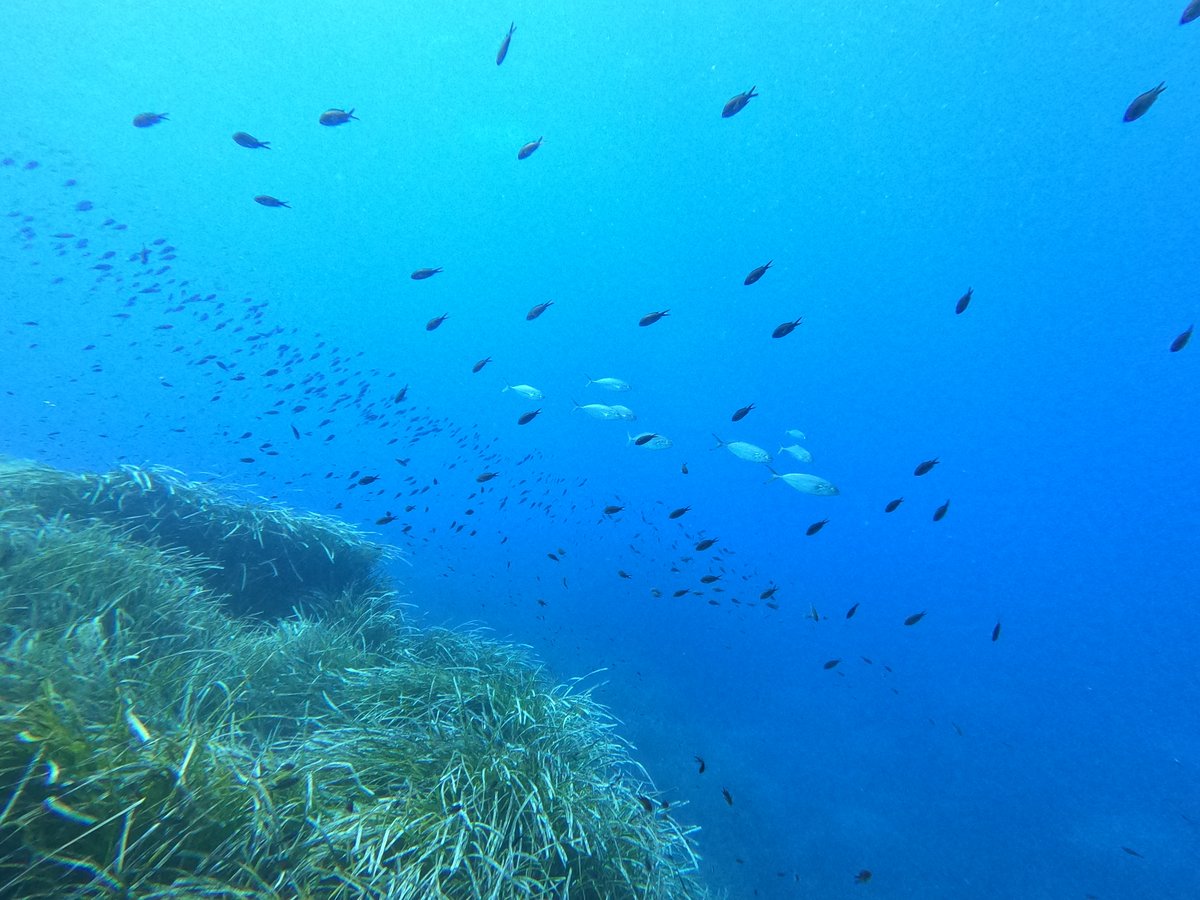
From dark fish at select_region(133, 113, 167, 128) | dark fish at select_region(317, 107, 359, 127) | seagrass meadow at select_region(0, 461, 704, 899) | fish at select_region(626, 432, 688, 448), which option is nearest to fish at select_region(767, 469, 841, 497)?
fish at select_region(626, 432, 688, 448)

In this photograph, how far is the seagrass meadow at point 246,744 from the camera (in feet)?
7.07

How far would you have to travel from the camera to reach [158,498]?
20.7 ft

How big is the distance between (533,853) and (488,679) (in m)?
1.84

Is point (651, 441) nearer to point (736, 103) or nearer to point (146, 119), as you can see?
point (736, 103)

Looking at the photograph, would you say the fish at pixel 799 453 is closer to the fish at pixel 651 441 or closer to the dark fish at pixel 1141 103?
the fish at pixel 651 441

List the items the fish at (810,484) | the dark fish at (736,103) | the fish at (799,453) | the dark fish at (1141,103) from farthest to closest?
the fish at (799,453)
the fish at (810,484)
the dark fish at (736,103)
the dark fish at (1141,103)

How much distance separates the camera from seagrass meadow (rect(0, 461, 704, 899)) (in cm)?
216

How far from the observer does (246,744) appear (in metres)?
3.52

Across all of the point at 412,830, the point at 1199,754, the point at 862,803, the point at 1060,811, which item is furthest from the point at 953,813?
the point at 1199,754

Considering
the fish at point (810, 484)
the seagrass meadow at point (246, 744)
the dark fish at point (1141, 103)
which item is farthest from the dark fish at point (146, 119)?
the dark fish at point (1141, 103)

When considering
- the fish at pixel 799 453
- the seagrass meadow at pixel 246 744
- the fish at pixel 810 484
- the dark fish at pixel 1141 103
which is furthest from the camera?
the fish at pixel 799 453

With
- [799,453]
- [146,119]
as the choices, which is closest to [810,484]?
[799,453]

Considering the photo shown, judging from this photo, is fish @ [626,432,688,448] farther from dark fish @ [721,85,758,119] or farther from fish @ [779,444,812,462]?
dark fish @ [721,85,758,119]

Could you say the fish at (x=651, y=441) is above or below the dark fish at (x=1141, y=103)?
below
